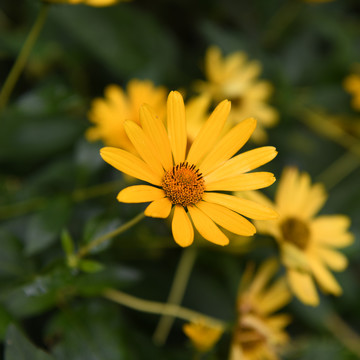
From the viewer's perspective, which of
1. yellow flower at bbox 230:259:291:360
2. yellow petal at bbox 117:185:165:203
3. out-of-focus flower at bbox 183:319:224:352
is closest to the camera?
yellow petal at bbox 117:185:165:203

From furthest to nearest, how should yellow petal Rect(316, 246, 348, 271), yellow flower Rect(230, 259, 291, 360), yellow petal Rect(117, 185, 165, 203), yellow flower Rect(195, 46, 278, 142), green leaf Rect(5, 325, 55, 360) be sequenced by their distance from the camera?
yellow flower Rect(195, 46, 278, 142) → yellow petal Rect(316, 246, 348, 271) → yellow flower Rect(230, 259, 291, 360) → green leaf Rect(5, 325, 55, 360) → yellow petal Rect(117, 185, 165, 203)

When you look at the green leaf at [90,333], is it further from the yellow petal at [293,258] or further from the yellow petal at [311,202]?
the yellow petal at [311,202]

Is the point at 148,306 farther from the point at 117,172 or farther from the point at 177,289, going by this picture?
the point at 117,172

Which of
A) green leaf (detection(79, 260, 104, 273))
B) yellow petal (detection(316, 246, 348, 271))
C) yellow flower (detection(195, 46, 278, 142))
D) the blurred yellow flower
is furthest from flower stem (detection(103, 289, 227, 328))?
the blurred yellow flower

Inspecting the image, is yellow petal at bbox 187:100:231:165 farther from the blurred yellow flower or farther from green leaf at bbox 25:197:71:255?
the blurred yellow flower

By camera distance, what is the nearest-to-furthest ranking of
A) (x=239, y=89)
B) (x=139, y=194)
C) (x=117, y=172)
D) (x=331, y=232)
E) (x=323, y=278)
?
→ 1. (x=139, y=194)
2. (x=323, y=278)
3. (x=331, y=232)
4. (x=117, y=172)
5. (x=239, y=89)

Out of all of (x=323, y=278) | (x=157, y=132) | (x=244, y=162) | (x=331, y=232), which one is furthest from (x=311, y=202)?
(x=157, y=132)

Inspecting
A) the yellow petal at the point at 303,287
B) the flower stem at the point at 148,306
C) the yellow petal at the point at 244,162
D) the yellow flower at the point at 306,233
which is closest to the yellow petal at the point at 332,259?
the yellow flower at the point at 306,233
